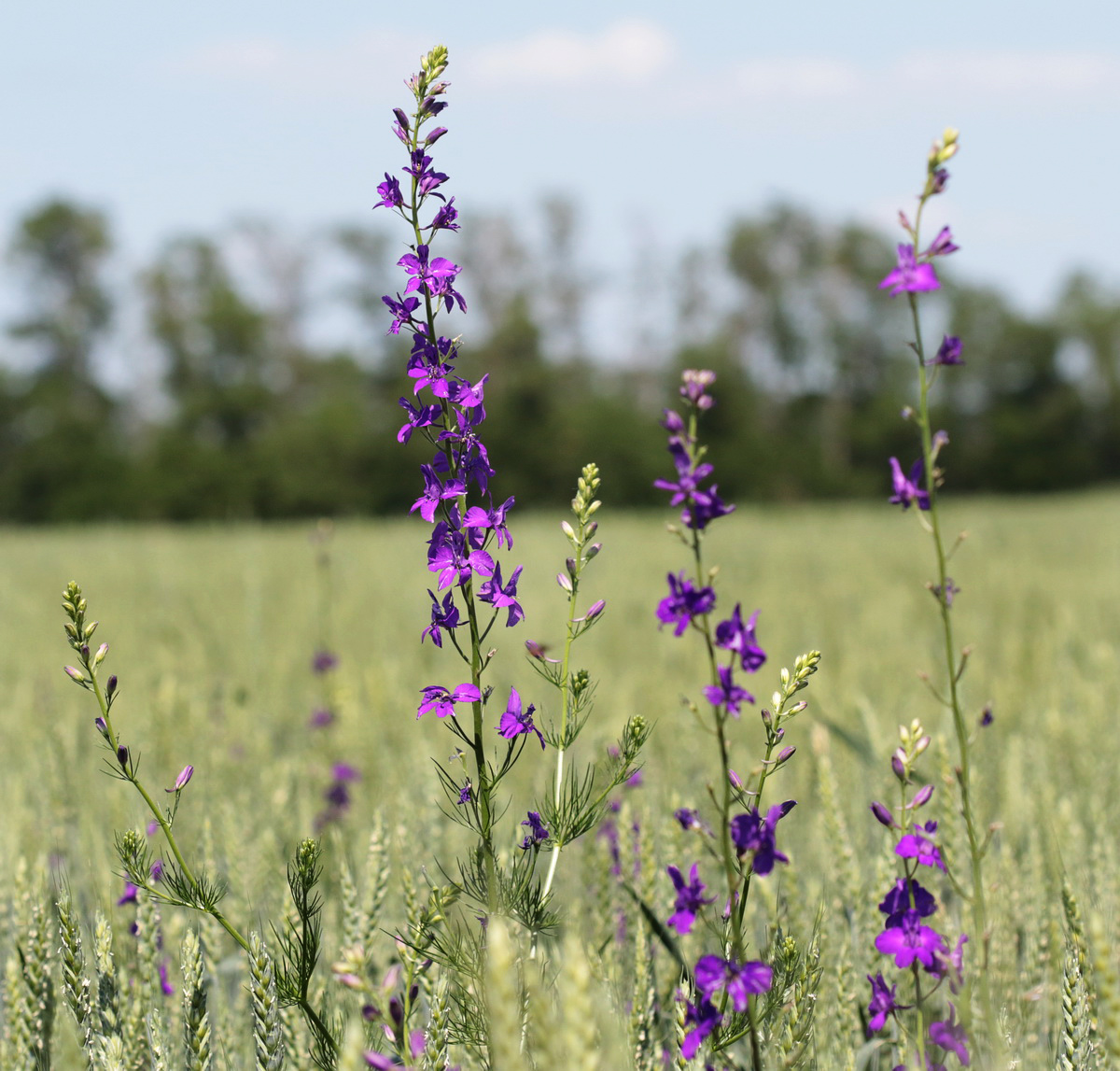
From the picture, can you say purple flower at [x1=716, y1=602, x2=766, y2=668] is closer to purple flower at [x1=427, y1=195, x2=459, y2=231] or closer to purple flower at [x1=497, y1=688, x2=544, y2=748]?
purple flower at [x1=497, y1=688, x2=544, y2=748]

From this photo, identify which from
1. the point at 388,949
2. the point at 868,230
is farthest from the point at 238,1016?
the point at 868,230

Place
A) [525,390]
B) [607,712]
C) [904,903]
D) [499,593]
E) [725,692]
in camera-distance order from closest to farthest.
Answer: [725,692], [904,903], [499,593], [607,712], [525,390]

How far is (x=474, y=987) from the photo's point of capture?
47.5 inches

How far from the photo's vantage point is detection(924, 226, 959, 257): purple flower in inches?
44.3

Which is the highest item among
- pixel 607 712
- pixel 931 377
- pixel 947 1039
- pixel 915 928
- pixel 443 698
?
pixel 931 377

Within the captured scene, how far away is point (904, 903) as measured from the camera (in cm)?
109

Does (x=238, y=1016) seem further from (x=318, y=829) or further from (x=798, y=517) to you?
(x=798, y=517)

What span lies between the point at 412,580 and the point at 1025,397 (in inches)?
1801

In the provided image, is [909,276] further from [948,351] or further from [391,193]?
[391,193]

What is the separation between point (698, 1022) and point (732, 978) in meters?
0.11

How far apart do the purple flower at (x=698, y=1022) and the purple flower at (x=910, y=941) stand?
183mm

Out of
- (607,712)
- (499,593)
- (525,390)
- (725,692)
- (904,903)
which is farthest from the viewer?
(525,390)

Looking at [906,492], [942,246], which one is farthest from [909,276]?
[906,492]

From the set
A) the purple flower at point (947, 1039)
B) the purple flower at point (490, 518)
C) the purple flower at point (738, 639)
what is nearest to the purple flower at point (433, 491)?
the purple flower at point (490, 518)
